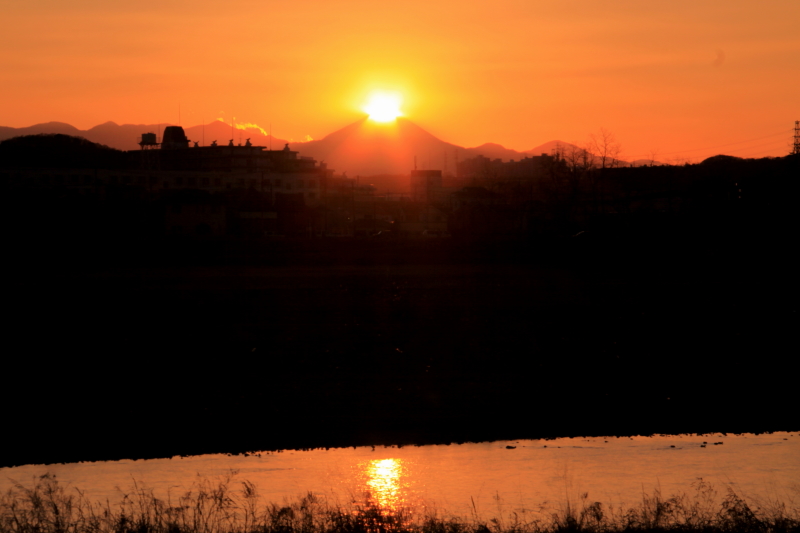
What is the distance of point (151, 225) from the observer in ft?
202

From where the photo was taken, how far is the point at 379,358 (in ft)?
59.2

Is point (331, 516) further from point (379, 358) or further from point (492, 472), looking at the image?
point (379, 358)

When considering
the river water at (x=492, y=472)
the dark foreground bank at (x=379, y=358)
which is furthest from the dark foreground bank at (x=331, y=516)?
the dark foreground bank at (x=379, y=358)

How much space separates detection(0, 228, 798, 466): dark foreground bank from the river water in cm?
54

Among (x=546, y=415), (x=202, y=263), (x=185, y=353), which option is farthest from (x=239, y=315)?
(x=202, y=263)

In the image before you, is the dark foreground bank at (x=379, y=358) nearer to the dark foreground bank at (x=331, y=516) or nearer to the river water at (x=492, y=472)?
the river water at (x=492, y=472)

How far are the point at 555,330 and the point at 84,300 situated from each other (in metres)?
16.2

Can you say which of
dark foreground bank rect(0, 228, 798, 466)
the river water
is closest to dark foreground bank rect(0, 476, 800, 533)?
the river water

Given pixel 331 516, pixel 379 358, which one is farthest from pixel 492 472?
pixel 379 358

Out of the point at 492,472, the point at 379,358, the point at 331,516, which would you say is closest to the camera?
the point at 331,516

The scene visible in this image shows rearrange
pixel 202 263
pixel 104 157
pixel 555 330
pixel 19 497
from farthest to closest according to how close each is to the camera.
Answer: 1. pixel 104 157
2. pixel 202 263
3. pixel 555 330
4. pixel 19 497

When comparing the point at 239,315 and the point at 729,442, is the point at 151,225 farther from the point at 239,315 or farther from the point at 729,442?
the point at 729,442

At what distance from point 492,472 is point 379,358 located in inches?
269

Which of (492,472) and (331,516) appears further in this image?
(492,472)
